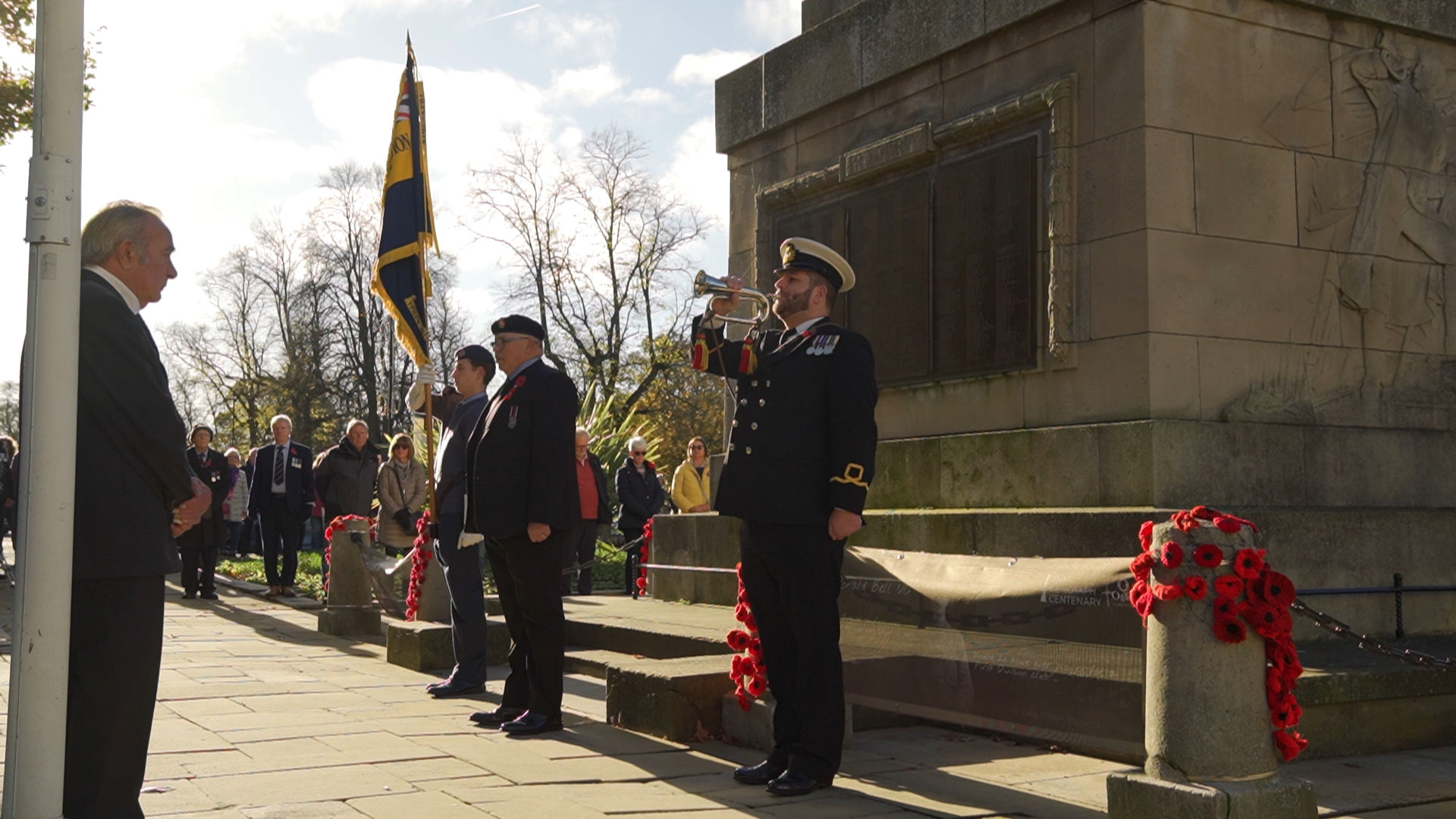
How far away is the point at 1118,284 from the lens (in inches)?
292

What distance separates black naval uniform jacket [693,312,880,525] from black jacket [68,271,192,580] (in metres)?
2.25

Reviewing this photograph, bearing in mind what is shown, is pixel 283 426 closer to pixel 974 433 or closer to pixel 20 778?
pixel 974 433

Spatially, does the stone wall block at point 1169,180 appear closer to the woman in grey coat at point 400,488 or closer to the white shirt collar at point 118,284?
the white shirt collar at point 118,284

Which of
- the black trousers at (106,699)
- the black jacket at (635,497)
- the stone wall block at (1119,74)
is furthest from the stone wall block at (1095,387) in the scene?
the black jacket at (635,497)

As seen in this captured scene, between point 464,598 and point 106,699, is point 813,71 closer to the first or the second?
point 464,598

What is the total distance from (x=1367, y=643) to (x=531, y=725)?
3.53m

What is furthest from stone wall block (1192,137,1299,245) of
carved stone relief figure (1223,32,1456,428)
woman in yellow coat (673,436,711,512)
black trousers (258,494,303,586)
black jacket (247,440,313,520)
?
black trousers (258,494,303,586)

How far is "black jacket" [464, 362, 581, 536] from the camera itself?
664 cm

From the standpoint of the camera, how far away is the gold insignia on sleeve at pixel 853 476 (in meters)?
5.28

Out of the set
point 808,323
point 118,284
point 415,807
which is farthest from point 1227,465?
point 118,284

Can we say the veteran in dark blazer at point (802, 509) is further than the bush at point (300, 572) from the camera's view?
No

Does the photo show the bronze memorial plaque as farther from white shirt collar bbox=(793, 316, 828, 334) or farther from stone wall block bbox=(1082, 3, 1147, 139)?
white shirt collar bbox=(793, 316, 828, 334)

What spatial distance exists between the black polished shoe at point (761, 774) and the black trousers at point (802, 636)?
0.10 ft

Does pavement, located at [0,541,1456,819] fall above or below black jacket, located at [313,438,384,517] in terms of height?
below
